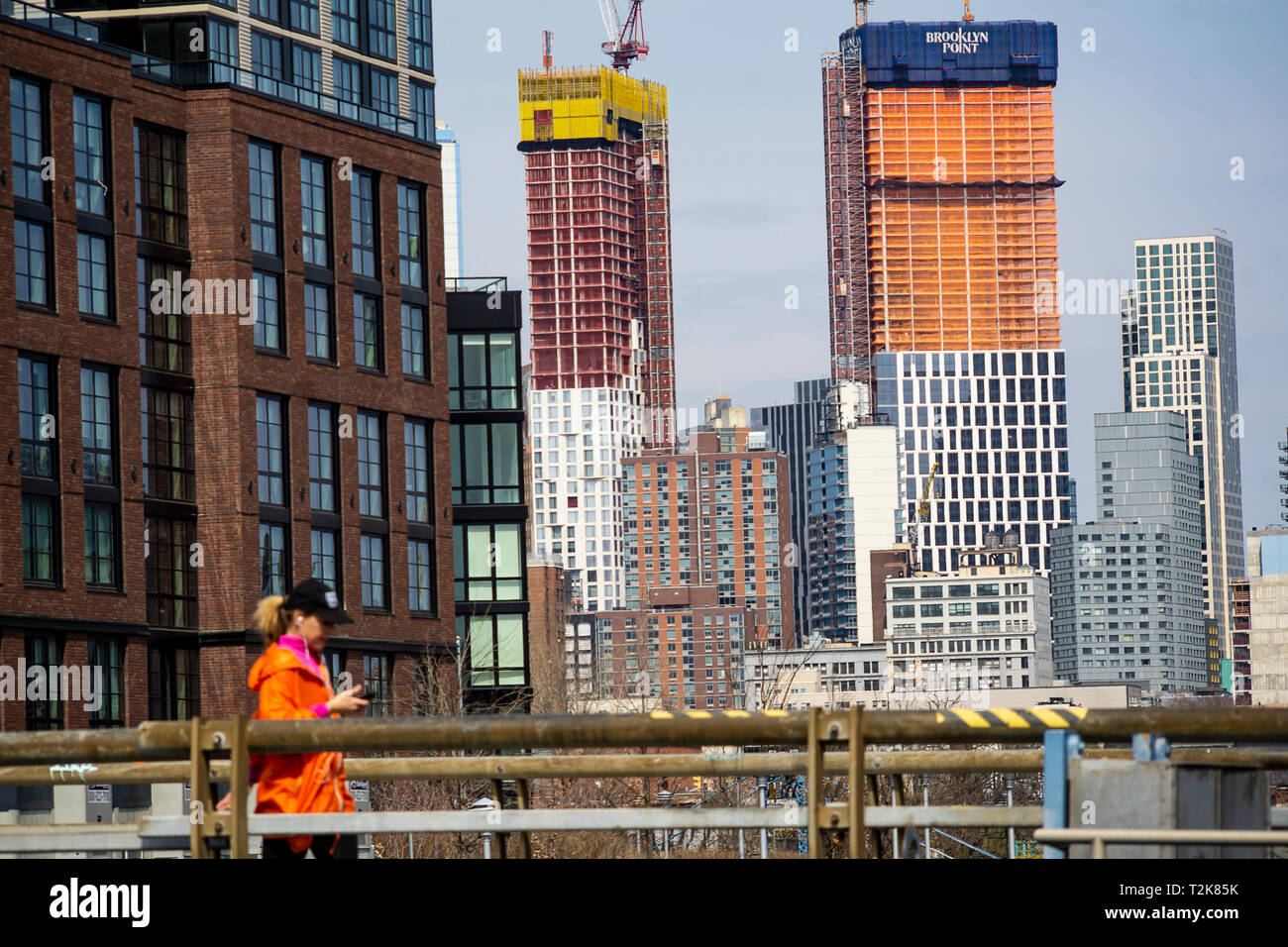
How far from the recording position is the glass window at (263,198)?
62.9m

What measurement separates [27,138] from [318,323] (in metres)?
12.8

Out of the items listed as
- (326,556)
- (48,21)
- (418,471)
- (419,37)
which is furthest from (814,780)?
(419,37)

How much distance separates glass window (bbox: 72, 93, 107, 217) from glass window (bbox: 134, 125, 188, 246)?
2231 mm

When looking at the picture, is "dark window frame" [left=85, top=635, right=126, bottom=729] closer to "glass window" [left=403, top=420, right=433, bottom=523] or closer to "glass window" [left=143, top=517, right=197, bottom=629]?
"glass window" [left=143, top=517, right=197, bottom=629]

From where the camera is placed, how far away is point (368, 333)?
2675 inches

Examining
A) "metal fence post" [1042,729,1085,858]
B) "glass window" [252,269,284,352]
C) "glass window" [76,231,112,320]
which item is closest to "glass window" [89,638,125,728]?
"glass window" [76,231,112,320]

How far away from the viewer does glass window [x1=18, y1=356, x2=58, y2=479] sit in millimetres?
54688

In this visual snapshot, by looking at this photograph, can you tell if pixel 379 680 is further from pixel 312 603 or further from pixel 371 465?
pixel 312 603
